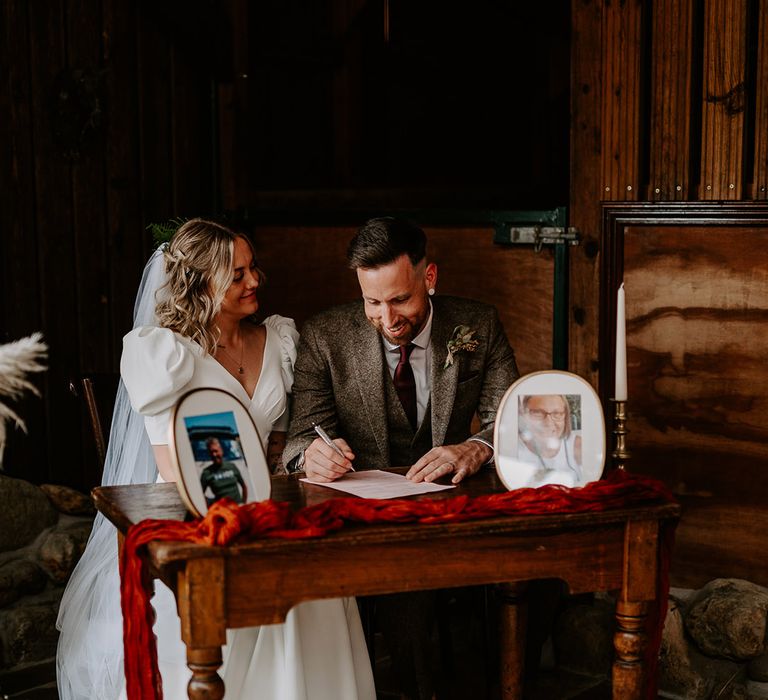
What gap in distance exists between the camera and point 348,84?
20.1 ft

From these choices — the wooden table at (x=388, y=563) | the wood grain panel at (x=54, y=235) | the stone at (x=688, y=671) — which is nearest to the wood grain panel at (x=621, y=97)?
the stone at (x=688, y=671)

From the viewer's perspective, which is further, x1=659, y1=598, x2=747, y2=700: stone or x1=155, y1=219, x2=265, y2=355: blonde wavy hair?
x1=659, y1=598, x2=747, y2=700: stone

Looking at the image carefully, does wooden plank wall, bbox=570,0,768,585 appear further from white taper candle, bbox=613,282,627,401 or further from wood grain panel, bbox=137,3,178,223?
wood grain panel, bbox=137,3,178,223

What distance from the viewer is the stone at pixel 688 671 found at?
11.7 ft

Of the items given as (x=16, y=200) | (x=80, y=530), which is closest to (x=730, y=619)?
(x=80, y=530)

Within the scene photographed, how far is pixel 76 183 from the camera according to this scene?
431 centimetres

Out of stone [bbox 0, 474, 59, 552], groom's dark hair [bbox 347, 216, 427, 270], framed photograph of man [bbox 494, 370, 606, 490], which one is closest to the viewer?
framed photograph of man [bbox 494, 370, 606, 490]

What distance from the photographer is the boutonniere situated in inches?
125

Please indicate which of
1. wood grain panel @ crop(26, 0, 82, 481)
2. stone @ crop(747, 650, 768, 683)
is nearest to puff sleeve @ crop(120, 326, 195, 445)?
wood grain panel @ crop(26, 0, 82, 481)

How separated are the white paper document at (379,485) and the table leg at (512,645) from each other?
1.86 feet

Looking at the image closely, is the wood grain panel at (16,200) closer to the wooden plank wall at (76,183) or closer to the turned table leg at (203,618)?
the wooden plank wall at (76,183)

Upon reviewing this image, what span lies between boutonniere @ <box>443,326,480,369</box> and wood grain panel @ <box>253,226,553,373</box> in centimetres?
95

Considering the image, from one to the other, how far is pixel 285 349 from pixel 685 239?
143 centimetres

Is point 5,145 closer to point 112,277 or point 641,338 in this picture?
point 112,277
